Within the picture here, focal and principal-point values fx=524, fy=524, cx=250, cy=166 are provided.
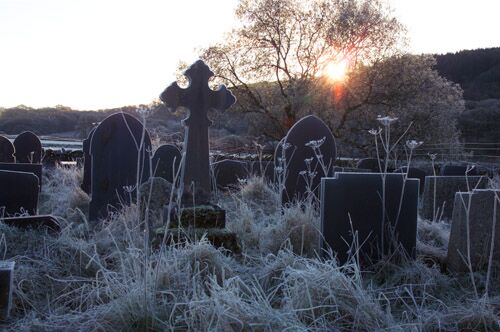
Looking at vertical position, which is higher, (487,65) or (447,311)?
(487,65)

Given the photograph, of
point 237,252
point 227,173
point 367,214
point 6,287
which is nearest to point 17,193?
point 237,252

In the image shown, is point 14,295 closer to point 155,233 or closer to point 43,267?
point 43,267

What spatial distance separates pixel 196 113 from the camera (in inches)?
213

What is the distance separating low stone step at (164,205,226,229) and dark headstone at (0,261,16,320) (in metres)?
→ 1.88

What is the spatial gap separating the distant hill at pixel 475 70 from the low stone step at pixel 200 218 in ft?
161

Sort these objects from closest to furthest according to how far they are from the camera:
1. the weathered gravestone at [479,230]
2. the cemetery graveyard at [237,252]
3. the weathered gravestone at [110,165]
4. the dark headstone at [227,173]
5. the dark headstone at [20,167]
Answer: the cemetery graveyard at [237,252]
the weathered gravestone at [479,230]
the weathered gravestone at [110,165]
the dark headstone at [20,167]
the dark headstone at [227,173]

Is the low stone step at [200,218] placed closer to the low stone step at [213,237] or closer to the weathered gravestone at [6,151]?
the low stone step at [213,237]

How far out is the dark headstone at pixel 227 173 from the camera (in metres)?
9.88

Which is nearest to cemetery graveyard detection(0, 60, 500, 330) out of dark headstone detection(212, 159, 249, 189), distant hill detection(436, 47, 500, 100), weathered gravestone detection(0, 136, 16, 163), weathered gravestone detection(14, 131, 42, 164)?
dark headstone detection(212, 159, 249, 189)

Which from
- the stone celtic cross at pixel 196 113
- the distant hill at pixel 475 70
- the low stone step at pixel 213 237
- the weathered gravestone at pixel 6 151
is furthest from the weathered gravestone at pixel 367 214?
the distant hill at pixel 475 70

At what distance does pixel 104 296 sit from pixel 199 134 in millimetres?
2441

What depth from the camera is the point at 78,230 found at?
5.10 m

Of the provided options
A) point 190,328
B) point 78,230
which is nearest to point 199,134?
point 78,230

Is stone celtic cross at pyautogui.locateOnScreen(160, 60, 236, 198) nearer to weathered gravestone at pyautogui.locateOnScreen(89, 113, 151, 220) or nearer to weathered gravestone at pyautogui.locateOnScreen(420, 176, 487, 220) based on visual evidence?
weathered gravestone at pyautogui.locateOnScreen(89, 113, 151, 220)
